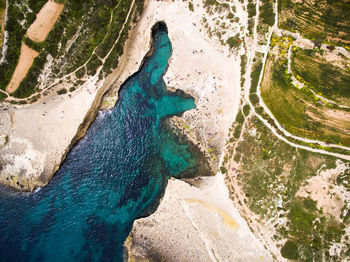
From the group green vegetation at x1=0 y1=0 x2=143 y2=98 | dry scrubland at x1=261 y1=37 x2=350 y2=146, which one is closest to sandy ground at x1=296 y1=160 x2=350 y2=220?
dry scrubland at x1=261 y1=37 x2=350 y2=146

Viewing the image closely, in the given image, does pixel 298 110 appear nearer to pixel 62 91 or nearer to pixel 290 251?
pixel 290 251

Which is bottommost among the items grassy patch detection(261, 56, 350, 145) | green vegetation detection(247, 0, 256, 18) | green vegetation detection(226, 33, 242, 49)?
grassy patch detection(261, 56, 350, 145)

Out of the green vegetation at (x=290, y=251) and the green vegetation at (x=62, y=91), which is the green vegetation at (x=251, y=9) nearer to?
the green vegetation at (x=62, y=91)

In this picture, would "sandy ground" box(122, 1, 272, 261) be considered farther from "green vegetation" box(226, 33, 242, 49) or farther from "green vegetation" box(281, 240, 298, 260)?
"green vegetation" box(281, 240, 298, 260)

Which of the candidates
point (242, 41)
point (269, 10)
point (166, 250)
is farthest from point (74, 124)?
point (269, 10)

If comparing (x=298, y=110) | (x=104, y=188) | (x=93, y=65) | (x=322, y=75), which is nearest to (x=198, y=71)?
(x=298, y=110)
